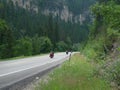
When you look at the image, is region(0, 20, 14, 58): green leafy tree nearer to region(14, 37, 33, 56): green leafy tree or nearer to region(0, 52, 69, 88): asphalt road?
region(14, 37, 33, 56): green leafy tree

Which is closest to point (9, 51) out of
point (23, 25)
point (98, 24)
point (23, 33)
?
point (98, 24)

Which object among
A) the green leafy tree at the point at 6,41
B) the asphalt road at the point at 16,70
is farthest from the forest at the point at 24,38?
the asphalt road at the point at 16,70

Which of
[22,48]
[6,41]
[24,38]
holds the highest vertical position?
[6,41]

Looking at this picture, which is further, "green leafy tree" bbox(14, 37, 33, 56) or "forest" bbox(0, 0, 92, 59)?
"green leafy tree" bbox(14, 37, 33, 56)

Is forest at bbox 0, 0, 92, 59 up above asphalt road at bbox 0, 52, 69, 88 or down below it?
below

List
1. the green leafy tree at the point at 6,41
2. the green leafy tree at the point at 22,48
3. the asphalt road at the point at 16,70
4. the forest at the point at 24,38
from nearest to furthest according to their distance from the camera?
1. the asphalt road at the point at 16,70
2. the green leafy tree at the point at 6,41
3. the forest at the point at 24,38
4. the green leafy tree at the point at 22,48

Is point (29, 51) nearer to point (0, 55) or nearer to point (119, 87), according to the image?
point (0, 55)

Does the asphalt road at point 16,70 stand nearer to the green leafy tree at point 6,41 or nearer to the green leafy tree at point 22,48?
the green leafy tree at point 6,41

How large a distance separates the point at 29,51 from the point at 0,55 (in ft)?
58.9

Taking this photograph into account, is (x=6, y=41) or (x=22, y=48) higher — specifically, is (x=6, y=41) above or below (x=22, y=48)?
above

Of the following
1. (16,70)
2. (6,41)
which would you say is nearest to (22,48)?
(6,41)

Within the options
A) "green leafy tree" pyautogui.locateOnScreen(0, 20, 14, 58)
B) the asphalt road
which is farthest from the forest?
the asphalt road

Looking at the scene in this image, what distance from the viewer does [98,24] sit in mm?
54719

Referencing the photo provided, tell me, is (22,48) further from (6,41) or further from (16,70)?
(16,70)
